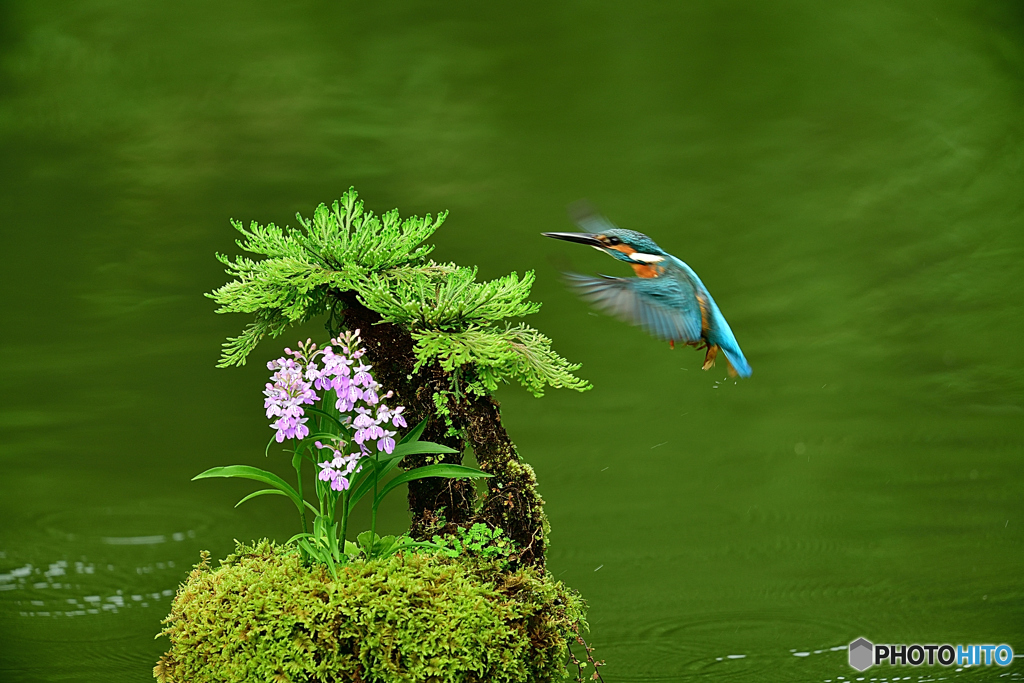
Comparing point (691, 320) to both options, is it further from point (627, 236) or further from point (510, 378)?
point (510, 378)

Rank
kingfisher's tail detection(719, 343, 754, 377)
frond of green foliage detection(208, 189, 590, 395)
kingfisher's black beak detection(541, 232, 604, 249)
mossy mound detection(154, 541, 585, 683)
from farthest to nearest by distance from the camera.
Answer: kingfisher's tail detection(719, 343, 754, 377), kingfisher's black beak detection(541, 232, 604, 249), frond of green foliage detection(208, 189, 590, 395), mossy mound detection(154, 541, 585, 683)

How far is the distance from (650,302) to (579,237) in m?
0.24

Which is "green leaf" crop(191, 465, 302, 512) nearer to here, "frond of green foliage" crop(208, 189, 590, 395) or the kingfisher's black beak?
"frond of green foliage" crop(208, 189, 590, 395)

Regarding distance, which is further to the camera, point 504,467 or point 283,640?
point 504,467

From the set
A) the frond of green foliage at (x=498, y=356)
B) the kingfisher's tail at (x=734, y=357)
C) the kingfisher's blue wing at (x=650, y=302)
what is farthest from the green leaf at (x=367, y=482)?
the kingfisher's tail at (x=734, y=357)

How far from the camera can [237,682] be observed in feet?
6.63

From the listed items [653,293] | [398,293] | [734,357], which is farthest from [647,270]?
[398,293]

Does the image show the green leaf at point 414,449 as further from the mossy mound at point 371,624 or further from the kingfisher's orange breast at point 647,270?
the kingfisher's orange breast at point 647,270

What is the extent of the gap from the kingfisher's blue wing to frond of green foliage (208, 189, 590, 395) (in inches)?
5.5

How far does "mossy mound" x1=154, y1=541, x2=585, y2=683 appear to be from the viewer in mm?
1993

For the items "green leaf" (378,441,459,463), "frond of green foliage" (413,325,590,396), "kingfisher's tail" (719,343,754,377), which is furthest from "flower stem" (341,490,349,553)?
"kingfisher's tail" (719,343,754,377)

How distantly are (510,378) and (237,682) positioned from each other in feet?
2.83

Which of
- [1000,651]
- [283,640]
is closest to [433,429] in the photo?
[283,640]

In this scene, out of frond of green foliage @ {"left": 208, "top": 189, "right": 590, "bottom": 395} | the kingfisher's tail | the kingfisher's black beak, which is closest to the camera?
frond of green foliage @ {"left": 208, "top": 189, "right": 590, "bottom": 395}
